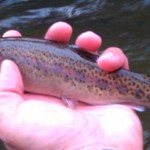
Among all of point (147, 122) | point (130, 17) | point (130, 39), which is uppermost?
point (130, 17)

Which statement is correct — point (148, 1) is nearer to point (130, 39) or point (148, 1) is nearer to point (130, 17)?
point (130, 17)

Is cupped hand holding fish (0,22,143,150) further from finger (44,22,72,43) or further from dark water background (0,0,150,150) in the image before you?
dark water background (0,0,150,150)

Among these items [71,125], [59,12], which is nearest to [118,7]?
[59,12]

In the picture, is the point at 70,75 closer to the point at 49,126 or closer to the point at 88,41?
the point at 88,41

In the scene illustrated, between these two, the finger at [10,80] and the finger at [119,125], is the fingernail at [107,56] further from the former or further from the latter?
the finger at [10,80]

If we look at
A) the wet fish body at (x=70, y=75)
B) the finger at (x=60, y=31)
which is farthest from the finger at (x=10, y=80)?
the finger at (x=60, y=31)

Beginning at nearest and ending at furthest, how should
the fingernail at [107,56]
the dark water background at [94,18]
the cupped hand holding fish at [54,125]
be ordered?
the cupped hand holding fish at [54,125]
the fingernail at [107,56]
the dark water background at [94,18]
